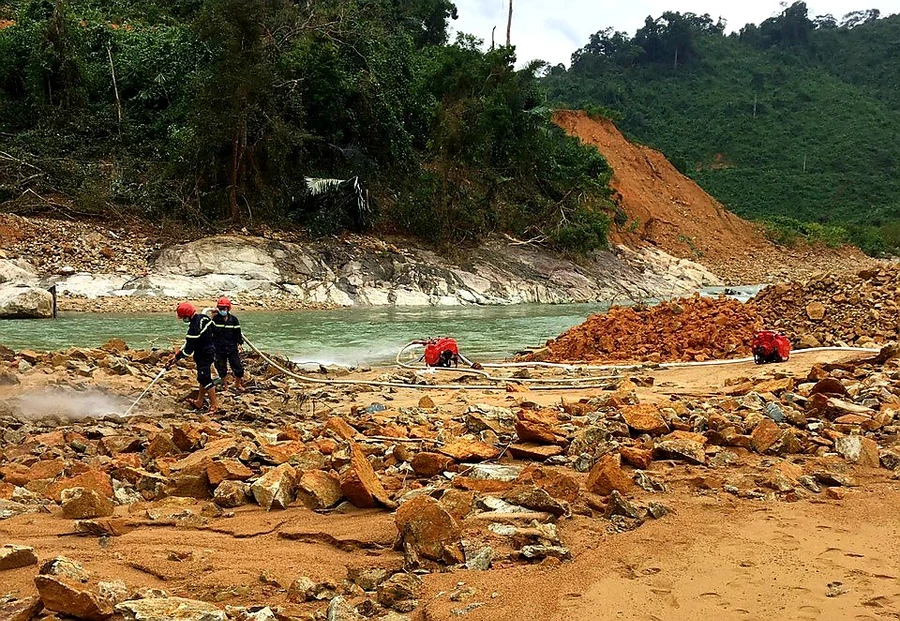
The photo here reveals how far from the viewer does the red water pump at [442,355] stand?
10.4 meters

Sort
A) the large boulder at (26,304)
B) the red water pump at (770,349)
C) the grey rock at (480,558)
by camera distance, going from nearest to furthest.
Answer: the grey rock at (480,558) < the red water pump at (770,349) < the large boulder at (26,304)

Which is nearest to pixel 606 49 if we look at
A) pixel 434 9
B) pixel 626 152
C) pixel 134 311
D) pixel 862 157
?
pixel 862 157

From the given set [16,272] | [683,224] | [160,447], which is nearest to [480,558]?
[160,447]

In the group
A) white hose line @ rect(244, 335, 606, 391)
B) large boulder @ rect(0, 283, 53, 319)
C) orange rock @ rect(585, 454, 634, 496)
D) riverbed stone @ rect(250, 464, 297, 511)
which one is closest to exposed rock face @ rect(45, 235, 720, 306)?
large boulder @ rect(0, 283, 53, 319)

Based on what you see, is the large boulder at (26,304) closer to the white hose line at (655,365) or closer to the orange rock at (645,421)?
the white hose line at (655,365)

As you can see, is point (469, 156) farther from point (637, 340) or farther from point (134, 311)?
point (637, 340)

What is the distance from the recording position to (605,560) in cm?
305

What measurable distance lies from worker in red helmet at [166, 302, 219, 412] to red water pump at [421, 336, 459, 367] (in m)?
3.78

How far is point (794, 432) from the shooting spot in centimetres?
461

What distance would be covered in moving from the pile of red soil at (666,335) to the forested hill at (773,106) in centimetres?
3770

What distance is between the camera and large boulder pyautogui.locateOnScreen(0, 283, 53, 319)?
49.4 ft

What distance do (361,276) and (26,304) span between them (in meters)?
9.58

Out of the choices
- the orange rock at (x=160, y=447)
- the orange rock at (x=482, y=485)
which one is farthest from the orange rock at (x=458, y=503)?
the orange rock at (x=160, y=447)

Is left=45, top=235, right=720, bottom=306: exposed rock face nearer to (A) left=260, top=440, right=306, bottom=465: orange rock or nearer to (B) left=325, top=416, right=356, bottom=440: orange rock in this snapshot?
(B) left=325, top=416, right=356, bottom=440: orange rock
